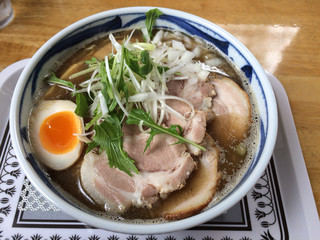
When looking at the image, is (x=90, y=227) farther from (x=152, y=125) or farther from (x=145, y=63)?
(x=145, y=63)

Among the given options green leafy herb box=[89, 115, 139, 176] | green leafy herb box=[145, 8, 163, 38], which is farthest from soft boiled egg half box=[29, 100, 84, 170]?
green leafy herb box=[145, 8, 163, 38]

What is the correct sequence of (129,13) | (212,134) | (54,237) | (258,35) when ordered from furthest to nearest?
1. (258,35)
2. (129,13)
3. (212,134)
4. (54,237)

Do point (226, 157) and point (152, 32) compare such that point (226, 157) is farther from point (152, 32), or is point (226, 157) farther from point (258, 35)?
point (258, 35)

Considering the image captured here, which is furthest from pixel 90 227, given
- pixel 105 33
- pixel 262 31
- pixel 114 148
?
pixel 262 31

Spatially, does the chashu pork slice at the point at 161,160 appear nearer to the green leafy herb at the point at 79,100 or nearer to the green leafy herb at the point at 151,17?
the green leafy herb at the point at 79,100

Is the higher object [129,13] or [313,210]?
[129,13]

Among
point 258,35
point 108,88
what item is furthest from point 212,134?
point 258,35

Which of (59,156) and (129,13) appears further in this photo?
(129,13)

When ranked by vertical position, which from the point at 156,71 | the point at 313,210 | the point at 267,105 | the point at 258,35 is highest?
the point at 258,35
